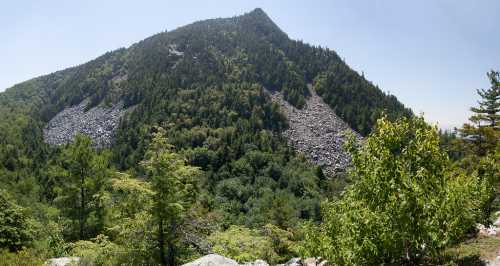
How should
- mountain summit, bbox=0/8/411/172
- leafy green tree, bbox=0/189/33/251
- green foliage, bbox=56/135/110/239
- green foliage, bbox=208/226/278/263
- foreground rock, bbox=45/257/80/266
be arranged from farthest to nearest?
mountain summit, bbox=0/8/411/172, green foliage, bbox=56/135/110/239, leafy green tree, bbox=0/189/33/251, green foliage, bbox=208/226/278/263, foreground rock, bbox=45/257/80/266

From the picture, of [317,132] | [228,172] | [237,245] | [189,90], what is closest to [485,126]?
[237,245]

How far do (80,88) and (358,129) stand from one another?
372 feet

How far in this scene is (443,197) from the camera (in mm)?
10289

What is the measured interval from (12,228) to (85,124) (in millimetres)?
114608

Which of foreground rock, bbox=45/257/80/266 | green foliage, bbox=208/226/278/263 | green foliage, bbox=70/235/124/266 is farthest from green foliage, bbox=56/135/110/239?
green foliage, bbox=208/226/278/263

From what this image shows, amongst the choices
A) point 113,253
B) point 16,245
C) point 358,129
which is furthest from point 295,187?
point 113,253

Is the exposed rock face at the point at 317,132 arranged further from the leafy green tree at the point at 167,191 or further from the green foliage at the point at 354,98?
the leafy green tree at the point at 167,191

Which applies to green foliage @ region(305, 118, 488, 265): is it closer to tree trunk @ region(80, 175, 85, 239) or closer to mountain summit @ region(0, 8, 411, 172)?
tree trunk @ region(80, 175, 85, 239)

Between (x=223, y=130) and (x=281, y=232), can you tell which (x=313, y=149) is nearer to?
(x=223, y=130)

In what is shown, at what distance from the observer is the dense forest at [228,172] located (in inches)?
419

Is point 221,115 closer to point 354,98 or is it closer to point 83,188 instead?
point 354,98

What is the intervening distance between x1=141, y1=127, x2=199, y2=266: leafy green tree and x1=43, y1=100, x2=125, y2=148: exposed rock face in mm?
109457

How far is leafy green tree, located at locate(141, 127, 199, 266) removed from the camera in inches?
750

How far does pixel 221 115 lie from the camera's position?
132 m
